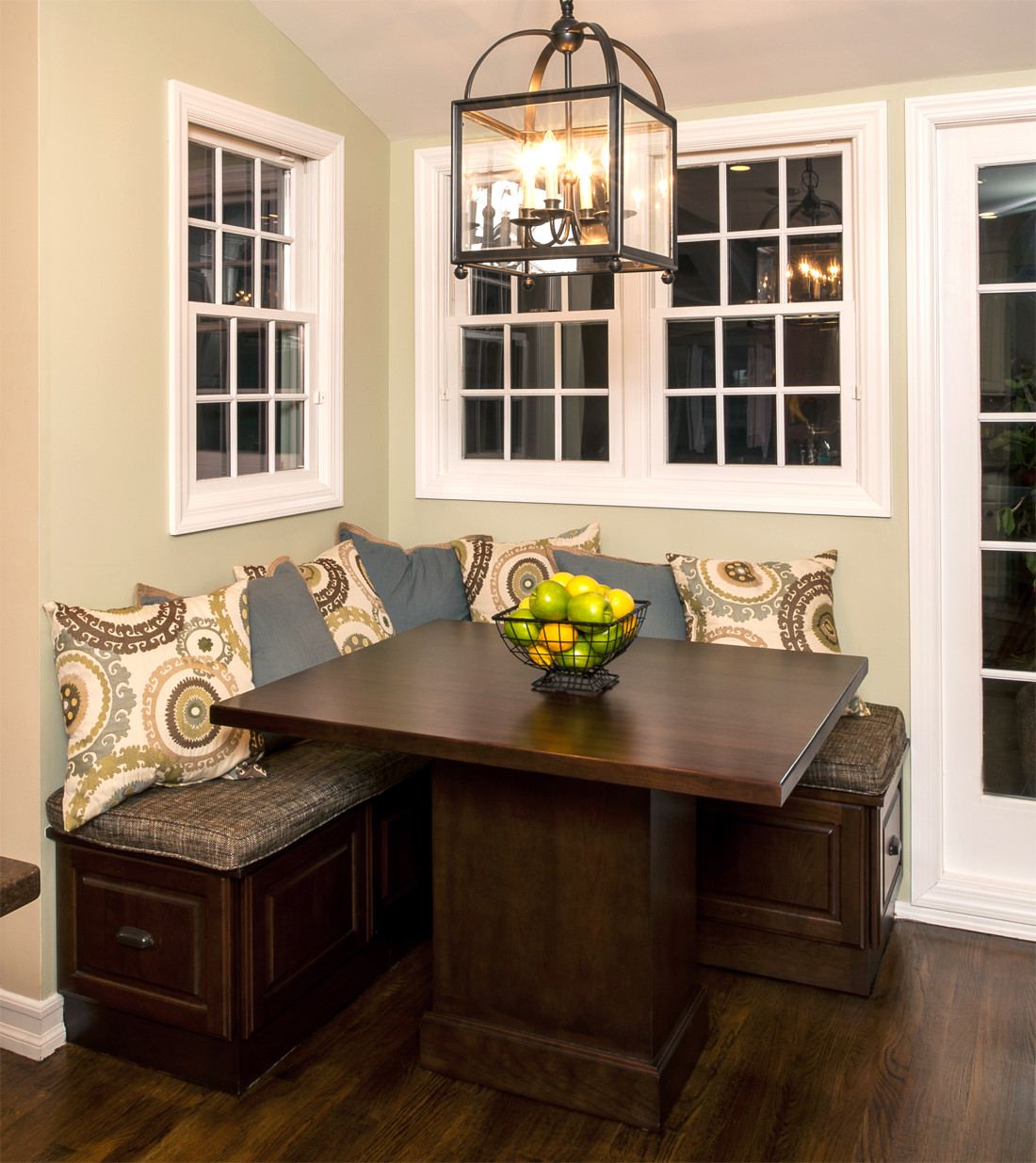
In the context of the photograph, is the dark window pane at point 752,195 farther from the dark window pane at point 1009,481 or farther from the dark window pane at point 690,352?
the dark window pane at point 1009,481

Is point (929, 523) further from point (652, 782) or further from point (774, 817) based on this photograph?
point (652, 782)

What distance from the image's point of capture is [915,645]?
3287 mm

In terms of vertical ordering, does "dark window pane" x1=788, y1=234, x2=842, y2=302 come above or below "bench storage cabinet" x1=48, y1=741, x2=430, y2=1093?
above

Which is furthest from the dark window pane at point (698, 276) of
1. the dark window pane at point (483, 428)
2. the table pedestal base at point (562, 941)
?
the table pedestal base at point (562, 941)

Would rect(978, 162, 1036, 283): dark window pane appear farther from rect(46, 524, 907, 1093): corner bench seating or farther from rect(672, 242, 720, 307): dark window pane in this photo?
rect(46, 524, 907, 1093): corner bench seating

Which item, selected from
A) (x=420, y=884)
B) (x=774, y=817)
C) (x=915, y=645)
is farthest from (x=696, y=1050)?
(x=915, y=645)

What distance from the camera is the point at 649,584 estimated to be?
333 centimetres

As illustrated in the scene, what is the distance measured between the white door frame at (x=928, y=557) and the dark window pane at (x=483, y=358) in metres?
1.41

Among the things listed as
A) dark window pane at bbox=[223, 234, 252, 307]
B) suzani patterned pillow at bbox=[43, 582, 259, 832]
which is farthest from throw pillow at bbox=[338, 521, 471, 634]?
suzani patterned pillow at bbox=[43, 582, 259, 832]

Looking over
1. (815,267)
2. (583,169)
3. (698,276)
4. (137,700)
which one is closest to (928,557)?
(815,267)

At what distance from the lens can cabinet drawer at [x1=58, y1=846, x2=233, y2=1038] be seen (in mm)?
2344

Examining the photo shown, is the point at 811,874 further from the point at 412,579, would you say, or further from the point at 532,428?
the point at 532,428

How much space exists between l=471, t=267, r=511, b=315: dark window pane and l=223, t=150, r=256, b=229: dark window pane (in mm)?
861

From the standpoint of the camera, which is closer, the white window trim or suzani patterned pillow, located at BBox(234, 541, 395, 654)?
the white window trim
